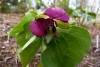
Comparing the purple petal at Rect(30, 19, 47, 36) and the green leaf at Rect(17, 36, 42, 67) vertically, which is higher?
the purple petal at Rect(30, 19, 47, 36)

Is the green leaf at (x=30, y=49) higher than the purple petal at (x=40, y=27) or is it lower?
lower

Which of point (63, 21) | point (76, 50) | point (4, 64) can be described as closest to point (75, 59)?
point (76, 50)

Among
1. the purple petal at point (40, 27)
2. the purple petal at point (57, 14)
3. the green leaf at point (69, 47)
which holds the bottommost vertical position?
the green leaf at point (69, 47)

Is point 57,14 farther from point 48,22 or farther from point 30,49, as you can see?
point 30,49

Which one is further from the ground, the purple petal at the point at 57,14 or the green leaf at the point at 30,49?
the purple petal at the point at 57,14

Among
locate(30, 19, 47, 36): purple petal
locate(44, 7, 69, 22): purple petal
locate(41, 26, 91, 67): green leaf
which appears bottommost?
locate(41, 26, 91, 67): green leaf

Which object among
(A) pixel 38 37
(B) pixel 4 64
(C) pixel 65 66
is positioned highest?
(A) pixel 38 37

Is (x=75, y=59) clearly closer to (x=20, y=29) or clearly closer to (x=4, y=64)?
(x=20, y=29)

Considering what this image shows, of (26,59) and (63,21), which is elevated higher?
(63,21)
